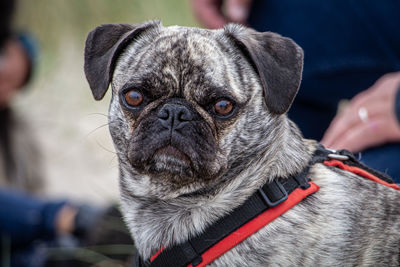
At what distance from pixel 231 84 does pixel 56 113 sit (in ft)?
24.9

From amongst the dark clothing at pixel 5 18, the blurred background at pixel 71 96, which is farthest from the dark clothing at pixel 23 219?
the dark clothing at pixel 5 18

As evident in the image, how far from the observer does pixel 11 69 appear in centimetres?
616

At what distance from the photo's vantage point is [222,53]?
97.2 inches

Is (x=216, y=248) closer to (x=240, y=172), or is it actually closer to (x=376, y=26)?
(x=240, y=172)

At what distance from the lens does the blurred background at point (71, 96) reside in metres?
7.61

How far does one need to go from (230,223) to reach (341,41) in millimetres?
1802

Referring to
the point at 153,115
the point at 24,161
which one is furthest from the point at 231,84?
the point at 24,161

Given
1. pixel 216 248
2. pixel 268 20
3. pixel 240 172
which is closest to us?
pixel 216 248

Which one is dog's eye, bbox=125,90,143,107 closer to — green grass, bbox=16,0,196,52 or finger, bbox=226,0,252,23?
finger, bbox=226,0,252,23

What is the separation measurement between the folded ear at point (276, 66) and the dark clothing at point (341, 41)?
3.61ft

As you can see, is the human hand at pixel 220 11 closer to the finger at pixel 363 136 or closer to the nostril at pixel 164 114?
the finger at pixel 363 136

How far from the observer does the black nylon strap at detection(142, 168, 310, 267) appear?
2295 millimetres

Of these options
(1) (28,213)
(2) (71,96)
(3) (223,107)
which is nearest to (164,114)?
(3) (223,107)

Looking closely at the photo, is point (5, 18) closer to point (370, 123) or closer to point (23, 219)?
point (23, 219)
